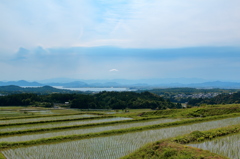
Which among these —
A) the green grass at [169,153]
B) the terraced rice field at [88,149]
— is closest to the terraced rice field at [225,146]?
the green grass at [169,153]

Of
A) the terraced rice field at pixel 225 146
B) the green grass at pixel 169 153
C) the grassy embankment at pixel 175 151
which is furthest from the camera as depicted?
the terraced rice field at pixel 225 146

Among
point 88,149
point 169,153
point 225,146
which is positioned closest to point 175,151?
point 169,153

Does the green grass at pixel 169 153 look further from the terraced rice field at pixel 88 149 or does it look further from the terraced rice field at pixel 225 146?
the terraced rice field at pixel 225 146

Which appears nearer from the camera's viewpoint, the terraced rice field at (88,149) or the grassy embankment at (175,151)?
the grassy embankment at (175,151)

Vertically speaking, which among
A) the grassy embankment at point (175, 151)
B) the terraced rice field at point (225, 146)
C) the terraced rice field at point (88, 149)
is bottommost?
the terraced rice field at point (88, 149)

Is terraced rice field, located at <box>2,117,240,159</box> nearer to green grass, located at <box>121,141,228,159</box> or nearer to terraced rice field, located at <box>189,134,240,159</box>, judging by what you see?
green grass, located at <box>121,141,228,159</box>

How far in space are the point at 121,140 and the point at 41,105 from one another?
38908 millimetres

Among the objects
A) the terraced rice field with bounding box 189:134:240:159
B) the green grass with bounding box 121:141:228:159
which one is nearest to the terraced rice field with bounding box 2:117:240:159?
the green grass with bounding box 121:141:228:159

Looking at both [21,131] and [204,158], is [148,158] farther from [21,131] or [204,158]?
[21,131]

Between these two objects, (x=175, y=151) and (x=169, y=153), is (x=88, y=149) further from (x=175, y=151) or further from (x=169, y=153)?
(x=175, y=151)

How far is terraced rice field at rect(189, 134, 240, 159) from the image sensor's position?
10.9m

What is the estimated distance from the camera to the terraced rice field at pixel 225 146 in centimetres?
1088

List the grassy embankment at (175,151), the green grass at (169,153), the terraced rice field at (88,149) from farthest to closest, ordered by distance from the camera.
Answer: the terraced rice field at (88,149) < the grassy embankment at (175,151) < the green grass at (169,153)

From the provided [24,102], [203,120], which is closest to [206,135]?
[203,120]
